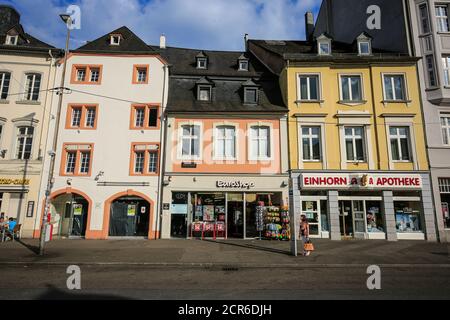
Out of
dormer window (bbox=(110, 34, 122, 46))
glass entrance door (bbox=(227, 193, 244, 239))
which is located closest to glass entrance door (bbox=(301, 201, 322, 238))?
glass entrance door (bbox=(227, 193, 244, 239))

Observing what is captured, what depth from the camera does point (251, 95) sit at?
1911 centimetres

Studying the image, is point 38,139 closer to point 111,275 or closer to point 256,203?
point 111,275

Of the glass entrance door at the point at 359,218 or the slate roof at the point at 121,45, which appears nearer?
the glass entrance door at the point at 359,218

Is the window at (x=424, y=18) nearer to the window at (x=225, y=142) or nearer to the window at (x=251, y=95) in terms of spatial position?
the window at (x=251, y=95)

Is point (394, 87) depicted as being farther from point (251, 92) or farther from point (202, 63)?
point (202, 63)

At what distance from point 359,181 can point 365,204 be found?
1.62 m

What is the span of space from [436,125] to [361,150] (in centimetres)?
491

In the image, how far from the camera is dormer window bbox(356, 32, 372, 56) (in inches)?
758

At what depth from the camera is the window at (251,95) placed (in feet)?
61.9


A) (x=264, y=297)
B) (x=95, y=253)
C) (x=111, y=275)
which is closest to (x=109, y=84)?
(x=95, y=253)

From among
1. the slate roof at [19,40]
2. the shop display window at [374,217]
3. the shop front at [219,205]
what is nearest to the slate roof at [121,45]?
the slate roof at [19,40]

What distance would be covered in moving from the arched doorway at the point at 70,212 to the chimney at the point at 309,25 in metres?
27.1

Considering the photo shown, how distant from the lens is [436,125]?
17219mm
